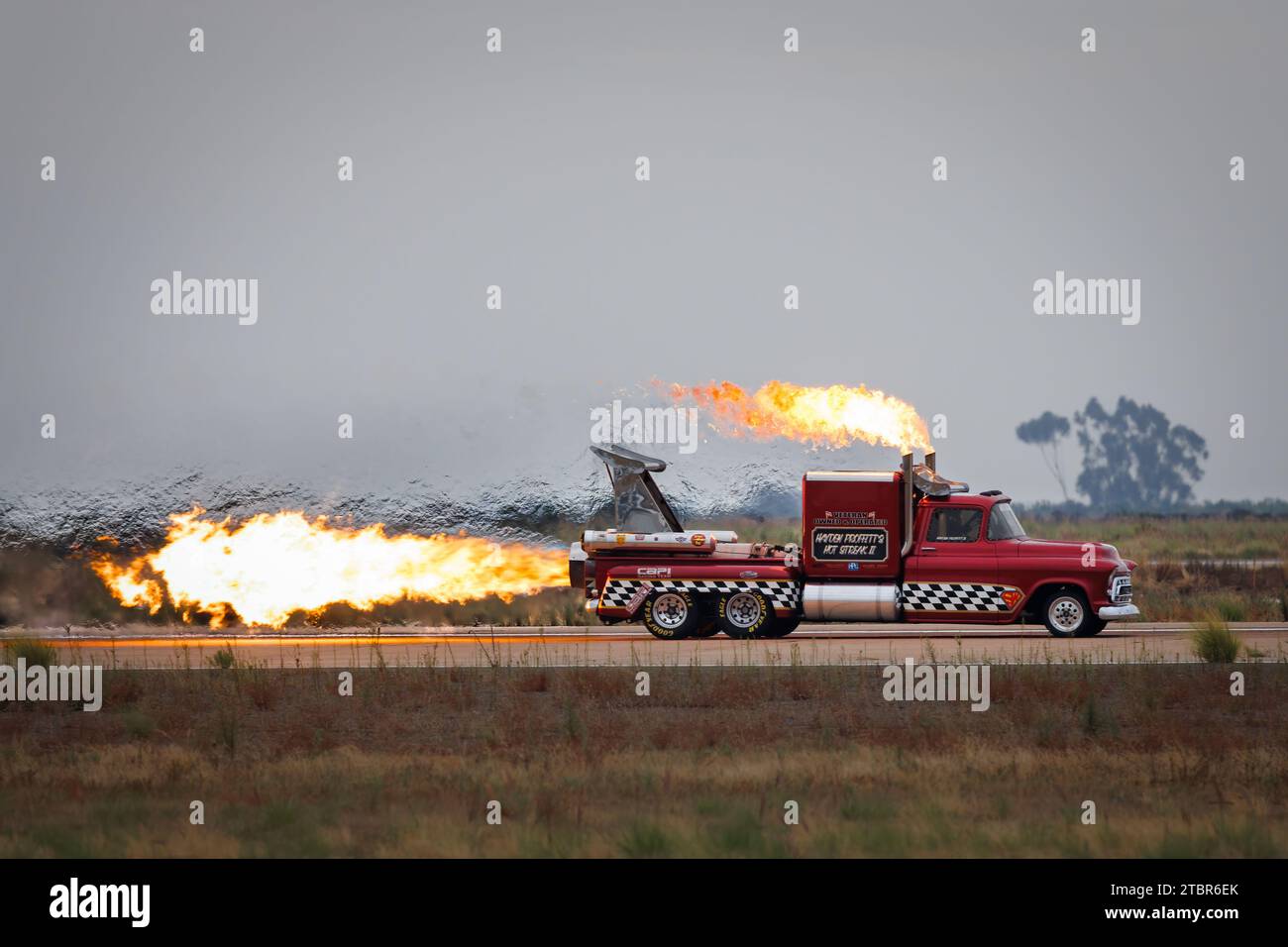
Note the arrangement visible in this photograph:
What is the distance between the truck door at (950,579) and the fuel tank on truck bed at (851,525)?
1.36 feet

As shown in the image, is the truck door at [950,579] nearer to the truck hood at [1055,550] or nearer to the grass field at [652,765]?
the truck hood at [1055,550]

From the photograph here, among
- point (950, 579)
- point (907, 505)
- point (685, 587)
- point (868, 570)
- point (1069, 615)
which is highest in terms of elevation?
point (907, 505)

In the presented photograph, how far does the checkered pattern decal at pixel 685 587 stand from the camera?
3216 centimetres

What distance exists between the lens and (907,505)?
3169 centimetres

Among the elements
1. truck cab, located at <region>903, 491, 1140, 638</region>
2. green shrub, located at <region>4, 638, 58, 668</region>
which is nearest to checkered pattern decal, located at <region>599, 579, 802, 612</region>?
truck cab, located at <region>903, 491, 1140, 638</region>

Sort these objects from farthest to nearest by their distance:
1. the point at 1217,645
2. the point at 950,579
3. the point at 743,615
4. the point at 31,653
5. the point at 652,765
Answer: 1. the point at 743,615
2. the point at 950,579
3. the point at 31,653
4. the point at 1217,645
5. the point at 652,765

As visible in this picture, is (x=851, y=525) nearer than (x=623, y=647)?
No

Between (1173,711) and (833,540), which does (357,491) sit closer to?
(833,540)

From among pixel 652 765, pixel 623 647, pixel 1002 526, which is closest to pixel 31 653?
pixel 623 647

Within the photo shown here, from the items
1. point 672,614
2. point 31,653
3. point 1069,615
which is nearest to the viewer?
point 31,653

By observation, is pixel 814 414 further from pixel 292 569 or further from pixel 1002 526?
pixel 292 569

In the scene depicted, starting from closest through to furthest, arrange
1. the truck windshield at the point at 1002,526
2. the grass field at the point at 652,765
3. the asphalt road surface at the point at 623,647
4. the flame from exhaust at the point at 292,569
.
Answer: the grass field at the point at 652,765 < the asphalt road surface at the point at 623,647 < the truck windshield at the point at 1002,526 < the flame from exhaust at the point at 292,569

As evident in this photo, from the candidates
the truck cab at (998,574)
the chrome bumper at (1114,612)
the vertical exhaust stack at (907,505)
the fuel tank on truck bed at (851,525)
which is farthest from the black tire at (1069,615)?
the fuel tank on truck bed at (851,525)

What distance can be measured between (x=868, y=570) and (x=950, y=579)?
1.46 m
